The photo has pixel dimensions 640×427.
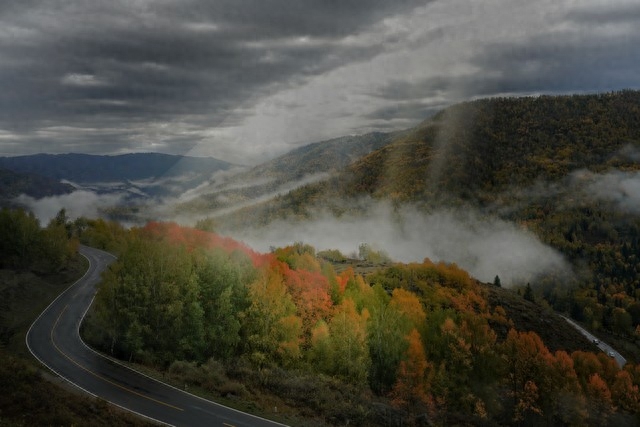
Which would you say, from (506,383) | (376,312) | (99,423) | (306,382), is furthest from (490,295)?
(99,423)

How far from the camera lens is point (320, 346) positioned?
6212 cm

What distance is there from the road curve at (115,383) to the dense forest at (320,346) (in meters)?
2.92

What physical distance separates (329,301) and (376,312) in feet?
28.5

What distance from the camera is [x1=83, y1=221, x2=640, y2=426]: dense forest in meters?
48.2

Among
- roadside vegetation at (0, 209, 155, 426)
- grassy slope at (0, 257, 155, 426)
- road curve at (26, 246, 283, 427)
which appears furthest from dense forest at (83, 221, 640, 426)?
grassy slope at (0, 257, 155, 426)

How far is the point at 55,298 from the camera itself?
76.4 metres

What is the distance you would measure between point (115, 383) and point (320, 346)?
1144 inches

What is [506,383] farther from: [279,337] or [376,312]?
[279,337]

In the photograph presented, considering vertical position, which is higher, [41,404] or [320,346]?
[41,404]

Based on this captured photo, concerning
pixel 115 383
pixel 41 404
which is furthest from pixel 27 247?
pixel 41 404

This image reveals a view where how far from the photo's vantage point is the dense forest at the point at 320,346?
158 ft

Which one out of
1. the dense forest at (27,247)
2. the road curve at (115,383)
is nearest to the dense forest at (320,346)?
the road curve at (115,383)

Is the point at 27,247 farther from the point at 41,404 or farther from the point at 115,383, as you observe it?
the point at 41,404

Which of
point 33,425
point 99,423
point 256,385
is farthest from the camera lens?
point 256,385
